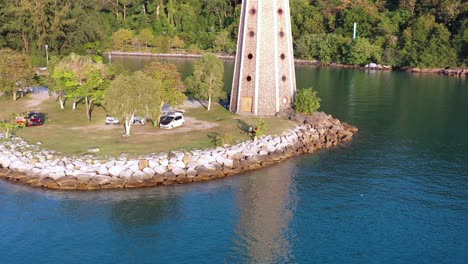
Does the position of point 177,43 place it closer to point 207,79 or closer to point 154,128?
point 207,79

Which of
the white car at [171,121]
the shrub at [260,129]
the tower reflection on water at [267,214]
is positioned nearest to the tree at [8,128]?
the white car at [171,121]

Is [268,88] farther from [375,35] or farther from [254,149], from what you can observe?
[375,35]

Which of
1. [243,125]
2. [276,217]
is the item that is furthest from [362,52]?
[276,217]

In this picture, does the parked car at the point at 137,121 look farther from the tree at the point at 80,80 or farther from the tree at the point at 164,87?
the tree at the point at 80,80

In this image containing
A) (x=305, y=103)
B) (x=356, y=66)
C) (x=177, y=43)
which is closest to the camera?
(x=305, y=103)

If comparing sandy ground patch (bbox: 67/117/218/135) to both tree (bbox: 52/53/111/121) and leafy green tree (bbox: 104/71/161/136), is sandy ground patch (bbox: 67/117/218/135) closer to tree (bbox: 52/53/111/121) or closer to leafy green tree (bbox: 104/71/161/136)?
leafy green tree (bbox: 104/71/161/136)

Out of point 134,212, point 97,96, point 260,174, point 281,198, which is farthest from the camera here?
point 97,96

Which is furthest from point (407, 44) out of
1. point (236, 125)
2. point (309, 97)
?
point (236, 125)
